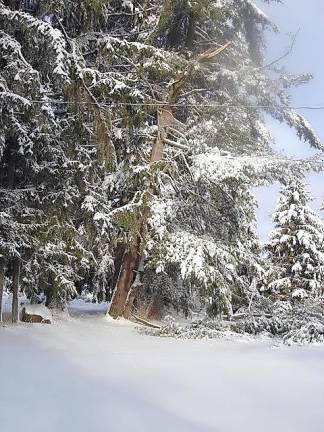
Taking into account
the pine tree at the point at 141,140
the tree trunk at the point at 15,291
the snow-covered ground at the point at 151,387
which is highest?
the pine tree at the point at 141,140

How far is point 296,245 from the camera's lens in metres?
18.3

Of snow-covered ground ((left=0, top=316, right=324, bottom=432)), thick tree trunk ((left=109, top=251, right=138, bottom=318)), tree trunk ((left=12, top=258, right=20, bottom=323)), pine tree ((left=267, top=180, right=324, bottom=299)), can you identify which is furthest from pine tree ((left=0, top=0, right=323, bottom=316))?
pine tree ((left=267, top=180, right=324, bottom=299))

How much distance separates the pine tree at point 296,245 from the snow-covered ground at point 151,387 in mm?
9759

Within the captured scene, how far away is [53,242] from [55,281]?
0.76m

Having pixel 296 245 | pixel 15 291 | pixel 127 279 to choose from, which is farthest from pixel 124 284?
pixel 296 245

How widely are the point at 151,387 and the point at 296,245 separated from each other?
14.6m

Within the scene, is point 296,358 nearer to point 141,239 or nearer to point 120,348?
point 120,348

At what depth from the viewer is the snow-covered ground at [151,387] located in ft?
12.0

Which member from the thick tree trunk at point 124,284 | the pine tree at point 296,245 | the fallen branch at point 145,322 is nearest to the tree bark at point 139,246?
the thick tree trunk at point 124,284

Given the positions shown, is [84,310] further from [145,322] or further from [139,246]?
[139,246]

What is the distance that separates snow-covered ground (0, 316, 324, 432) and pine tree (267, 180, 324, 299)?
9.76 m

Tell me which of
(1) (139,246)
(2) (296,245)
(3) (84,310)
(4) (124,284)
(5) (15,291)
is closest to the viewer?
(5) (15,291)

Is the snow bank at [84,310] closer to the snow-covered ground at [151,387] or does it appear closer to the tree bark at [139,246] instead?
the tree bark at [139,246]

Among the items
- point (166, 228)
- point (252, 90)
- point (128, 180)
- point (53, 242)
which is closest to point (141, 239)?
point (166, 228)
